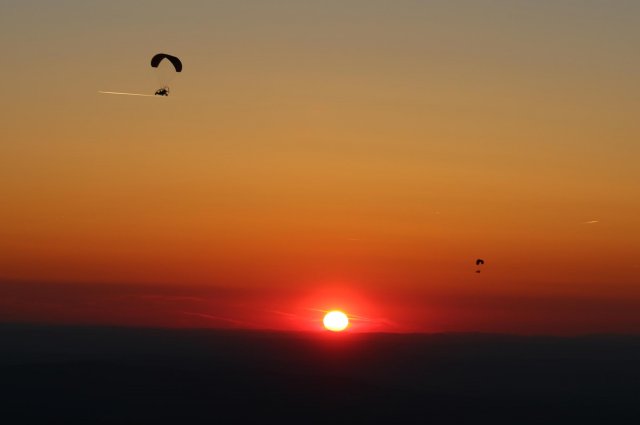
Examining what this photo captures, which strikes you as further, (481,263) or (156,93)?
(481,263)

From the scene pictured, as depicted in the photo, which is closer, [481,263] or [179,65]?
[179,65]

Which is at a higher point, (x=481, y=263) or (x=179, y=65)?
(x=179, y=65)

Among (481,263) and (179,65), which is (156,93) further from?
(481,263)

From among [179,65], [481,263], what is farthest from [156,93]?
[481,263]
